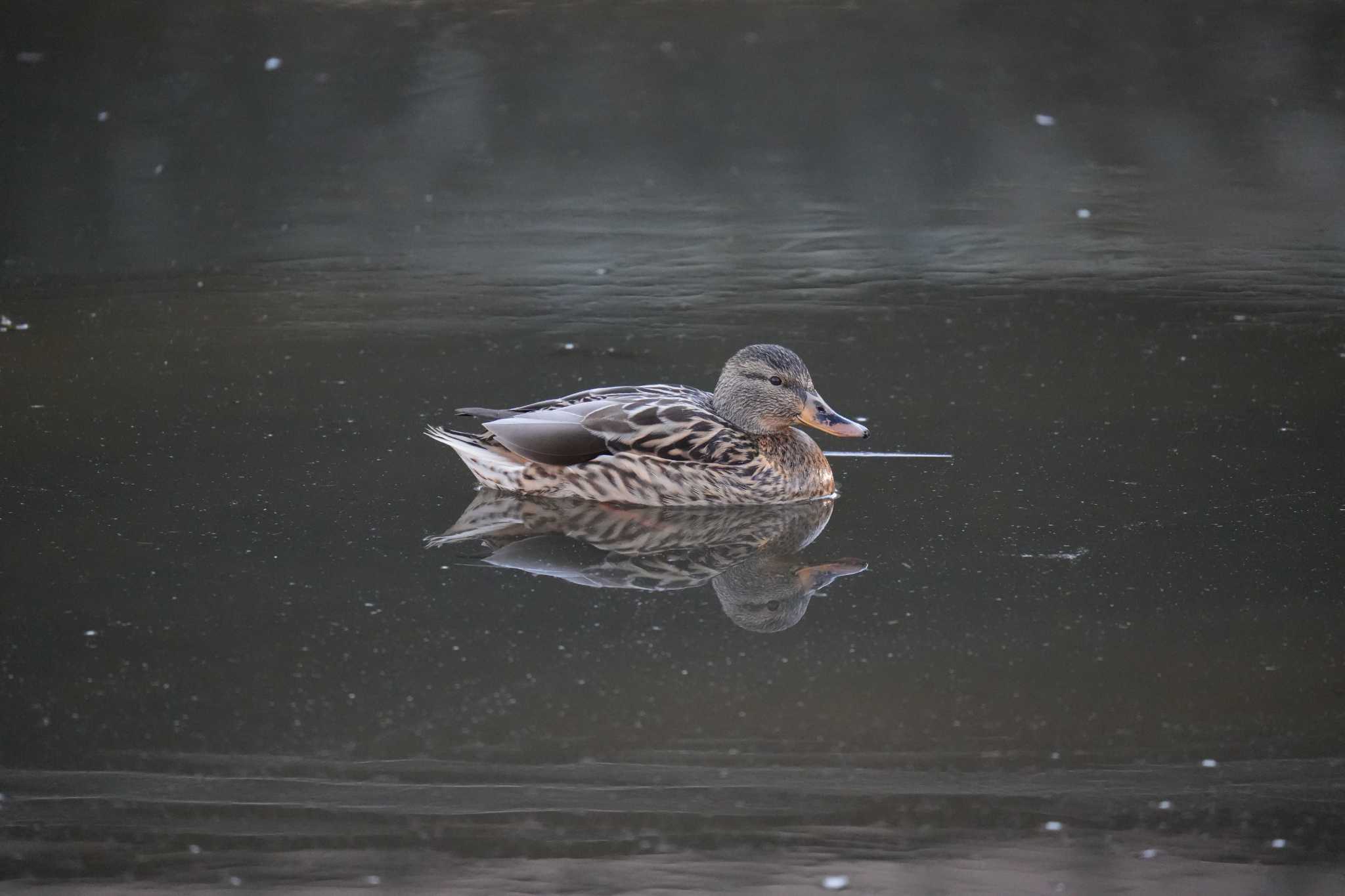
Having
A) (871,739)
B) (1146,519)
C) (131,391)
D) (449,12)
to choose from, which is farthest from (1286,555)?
(449,12)

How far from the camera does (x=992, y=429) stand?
23.4 ft

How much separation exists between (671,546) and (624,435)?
1.75ft

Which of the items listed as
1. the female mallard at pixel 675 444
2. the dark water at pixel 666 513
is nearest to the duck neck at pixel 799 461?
the female mallard at pixel 675 444

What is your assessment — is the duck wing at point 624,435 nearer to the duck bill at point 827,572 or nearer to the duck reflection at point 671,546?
the duck reflection at point 671,546

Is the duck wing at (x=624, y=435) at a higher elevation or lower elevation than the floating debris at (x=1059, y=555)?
higher

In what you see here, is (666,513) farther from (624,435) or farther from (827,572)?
(827,572)

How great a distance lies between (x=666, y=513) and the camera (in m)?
6.36

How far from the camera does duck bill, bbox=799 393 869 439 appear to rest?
6.51 meters

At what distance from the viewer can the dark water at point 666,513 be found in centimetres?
444

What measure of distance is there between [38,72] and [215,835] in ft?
31.3

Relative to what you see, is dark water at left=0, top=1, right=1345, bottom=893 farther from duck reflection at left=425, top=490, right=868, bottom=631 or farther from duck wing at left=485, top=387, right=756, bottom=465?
duck wing at left=485, top=387, right=756, bottom=465

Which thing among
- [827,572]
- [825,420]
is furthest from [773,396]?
[827,572]

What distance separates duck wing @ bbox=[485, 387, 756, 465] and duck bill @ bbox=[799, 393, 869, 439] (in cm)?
26

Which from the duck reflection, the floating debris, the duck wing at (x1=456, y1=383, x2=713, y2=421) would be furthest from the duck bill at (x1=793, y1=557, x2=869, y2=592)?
the duck wing at (x1=456, y1=383, x2=713, y2=421)
